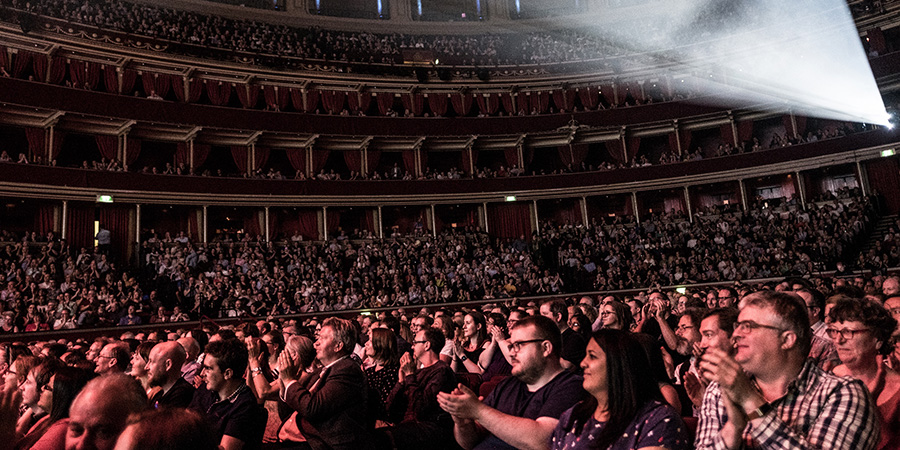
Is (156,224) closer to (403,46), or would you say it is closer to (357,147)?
(357,147)

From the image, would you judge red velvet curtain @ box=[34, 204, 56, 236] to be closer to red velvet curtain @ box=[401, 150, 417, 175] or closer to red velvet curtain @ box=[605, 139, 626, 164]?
red velvet curtain @ box=[401, 150, 417, 175]

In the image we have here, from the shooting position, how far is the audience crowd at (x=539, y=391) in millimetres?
2174

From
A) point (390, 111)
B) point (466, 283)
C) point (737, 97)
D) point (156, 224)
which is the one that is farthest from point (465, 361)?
point (737, 97)

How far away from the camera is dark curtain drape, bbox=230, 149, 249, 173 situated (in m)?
25.1

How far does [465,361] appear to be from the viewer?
6.65 metres

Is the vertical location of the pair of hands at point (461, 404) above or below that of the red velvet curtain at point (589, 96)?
below

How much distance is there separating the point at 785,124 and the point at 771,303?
94.7 ft

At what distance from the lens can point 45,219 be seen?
68.9 feet

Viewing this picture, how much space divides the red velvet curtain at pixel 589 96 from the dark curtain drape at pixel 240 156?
1589cm

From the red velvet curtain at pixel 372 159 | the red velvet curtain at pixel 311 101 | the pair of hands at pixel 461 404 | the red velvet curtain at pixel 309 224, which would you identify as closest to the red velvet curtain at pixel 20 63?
the red velvet curtain at pixel 311 101

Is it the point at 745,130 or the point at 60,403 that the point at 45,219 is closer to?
the point at 60,403

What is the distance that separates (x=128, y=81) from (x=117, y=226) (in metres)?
5.53

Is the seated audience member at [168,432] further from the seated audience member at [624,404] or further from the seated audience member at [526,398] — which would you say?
the seated audience member at [624,404]

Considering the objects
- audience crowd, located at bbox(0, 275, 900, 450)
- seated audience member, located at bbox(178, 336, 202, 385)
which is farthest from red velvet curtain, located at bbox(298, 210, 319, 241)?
audience crowd, located at bbox(0, 275, 900, 450)
